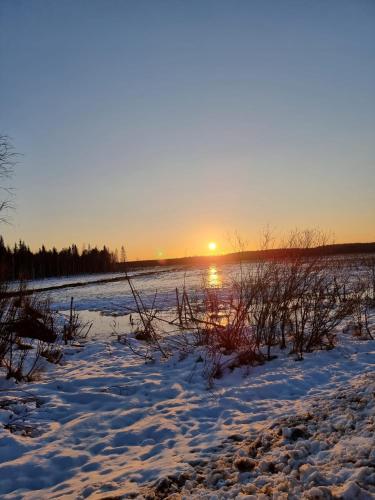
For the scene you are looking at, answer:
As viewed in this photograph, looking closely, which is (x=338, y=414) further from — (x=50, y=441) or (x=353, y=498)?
(x=50, y=441)

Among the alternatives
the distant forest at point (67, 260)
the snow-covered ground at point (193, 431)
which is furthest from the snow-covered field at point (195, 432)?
the distant forest at point (67, 260)

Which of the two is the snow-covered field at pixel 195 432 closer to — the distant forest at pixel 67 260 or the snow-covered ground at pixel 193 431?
the snow-covered ground at pixel 193 431

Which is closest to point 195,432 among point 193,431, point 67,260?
point 193,431

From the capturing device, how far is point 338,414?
4.06 meters

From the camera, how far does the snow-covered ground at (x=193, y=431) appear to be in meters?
3.10

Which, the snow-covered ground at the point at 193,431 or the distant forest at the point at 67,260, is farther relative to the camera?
the distant forest at the point at 67,260

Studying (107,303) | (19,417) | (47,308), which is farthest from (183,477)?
(107,303)

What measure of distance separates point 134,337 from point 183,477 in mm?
8296

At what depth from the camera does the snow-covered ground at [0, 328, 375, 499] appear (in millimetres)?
3104

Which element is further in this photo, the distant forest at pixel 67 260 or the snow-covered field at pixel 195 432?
the distant forest at pixel 67 260

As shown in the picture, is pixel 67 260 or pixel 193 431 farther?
pixel 67 260

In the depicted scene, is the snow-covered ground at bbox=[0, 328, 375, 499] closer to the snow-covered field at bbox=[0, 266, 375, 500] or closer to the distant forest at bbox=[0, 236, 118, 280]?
the snow-covered field at bbox=[0, 266, 375, 500]

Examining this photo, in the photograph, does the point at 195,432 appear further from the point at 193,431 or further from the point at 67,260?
the point at 67,260

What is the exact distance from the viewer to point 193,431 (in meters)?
4.52
